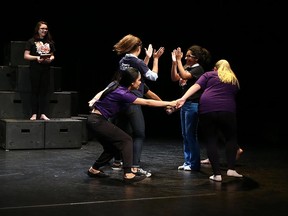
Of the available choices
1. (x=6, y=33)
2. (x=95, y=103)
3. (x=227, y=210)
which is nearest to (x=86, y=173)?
(x=95, y=103)

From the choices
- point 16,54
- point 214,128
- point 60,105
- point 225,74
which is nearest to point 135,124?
point 214,128

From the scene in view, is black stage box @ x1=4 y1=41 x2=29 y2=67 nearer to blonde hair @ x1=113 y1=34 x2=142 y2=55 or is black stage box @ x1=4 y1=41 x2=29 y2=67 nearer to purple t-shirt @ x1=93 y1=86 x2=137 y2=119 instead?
blonde hair @ x1=113 y1=34 x2=142 y2=55

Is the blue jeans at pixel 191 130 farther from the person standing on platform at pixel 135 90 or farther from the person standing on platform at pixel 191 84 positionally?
the person standing on platform at pixel 135 90

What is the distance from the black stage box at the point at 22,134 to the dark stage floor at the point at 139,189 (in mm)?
447

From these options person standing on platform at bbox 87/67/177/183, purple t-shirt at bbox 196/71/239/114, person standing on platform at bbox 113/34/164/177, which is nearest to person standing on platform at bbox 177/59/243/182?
purple t-shirt at bbox 196/71/239/114

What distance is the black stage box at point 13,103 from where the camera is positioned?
7.01 metres

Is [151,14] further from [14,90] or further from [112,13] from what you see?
[14,90]

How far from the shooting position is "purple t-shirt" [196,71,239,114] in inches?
188

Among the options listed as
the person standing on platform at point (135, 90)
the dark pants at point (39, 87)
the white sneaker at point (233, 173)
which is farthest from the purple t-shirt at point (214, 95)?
the dark pants at point (39, 87)

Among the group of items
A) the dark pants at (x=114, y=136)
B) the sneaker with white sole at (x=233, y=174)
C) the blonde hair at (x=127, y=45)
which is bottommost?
the sneaker with white sole at (x=233, y=174)

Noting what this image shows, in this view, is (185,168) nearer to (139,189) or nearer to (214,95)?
(214,95)

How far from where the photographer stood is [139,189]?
4.35m

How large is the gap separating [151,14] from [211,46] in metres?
1.24

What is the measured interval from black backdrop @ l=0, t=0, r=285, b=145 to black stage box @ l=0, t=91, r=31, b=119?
209cm
